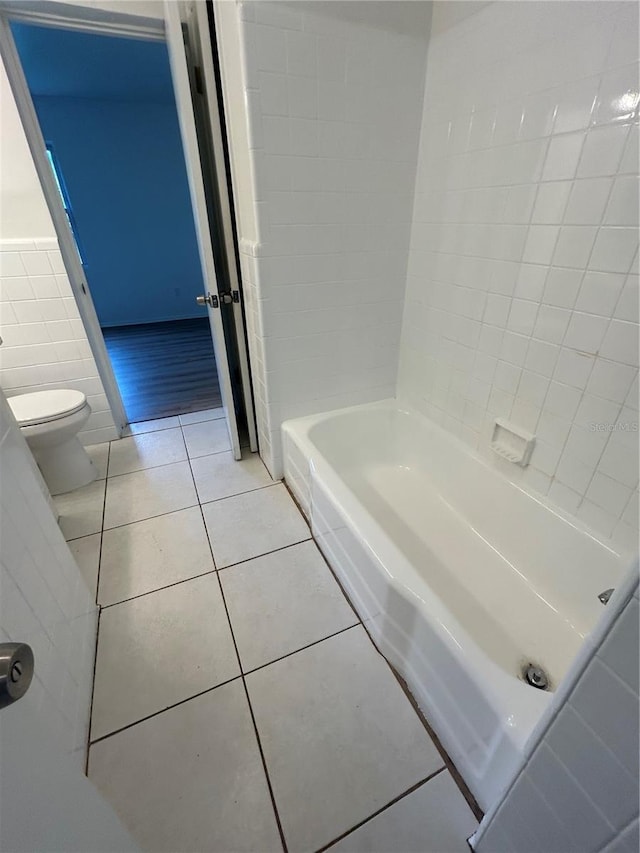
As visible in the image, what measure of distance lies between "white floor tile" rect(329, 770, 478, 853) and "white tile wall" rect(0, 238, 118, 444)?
7.37 ft

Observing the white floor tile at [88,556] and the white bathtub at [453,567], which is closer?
the white bathtub at [453,567]

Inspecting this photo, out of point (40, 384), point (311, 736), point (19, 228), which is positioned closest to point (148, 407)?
point (40, 384)

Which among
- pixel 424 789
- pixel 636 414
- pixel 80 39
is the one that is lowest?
pixel 424 789

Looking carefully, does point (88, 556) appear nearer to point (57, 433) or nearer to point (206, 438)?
point (57, 433)

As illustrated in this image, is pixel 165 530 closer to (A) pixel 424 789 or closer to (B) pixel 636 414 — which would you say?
(A) pixel 424 789

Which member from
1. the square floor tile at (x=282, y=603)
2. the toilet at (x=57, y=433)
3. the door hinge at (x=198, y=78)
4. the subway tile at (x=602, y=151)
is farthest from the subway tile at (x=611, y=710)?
the door hinge at (x=198, y=78)

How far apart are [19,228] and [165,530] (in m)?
1.61

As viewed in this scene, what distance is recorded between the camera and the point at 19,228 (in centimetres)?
175

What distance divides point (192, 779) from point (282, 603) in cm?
51

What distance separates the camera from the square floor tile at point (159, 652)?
107 centimetres

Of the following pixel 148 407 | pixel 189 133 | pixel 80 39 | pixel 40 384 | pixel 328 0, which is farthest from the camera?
pixel 148 407

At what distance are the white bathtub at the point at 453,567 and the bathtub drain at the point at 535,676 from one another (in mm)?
19

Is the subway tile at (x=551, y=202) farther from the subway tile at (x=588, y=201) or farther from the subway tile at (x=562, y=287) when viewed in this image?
the subway tile at (x=562, y=287)

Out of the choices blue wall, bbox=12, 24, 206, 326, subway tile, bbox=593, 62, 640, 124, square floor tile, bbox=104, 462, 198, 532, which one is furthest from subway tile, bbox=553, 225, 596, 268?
blue wall, bbox=12, 24, 206, 326
